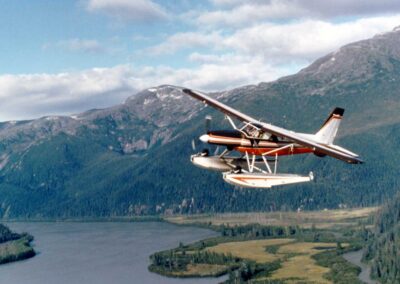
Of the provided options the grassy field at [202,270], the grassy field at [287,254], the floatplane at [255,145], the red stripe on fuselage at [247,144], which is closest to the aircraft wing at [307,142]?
the floatplane at [255,145]

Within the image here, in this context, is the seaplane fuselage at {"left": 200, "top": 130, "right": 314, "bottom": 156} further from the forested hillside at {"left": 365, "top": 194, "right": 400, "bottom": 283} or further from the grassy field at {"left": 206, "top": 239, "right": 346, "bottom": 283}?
the forested hillside at {"left": 365, "top": 194, "right": 400, "bottom": 283}

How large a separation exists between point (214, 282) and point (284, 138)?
92781 millimetres

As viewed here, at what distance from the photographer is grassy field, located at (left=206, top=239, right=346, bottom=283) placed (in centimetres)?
13076

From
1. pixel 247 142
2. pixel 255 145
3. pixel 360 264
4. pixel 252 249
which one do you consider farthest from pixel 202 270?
pixel 247 142

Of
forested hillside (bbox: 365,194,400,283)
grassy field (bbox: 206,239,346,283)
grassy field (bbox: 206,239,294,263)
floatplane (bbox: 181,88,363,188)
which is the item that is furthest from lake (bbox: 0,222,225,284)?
floatplane (bbox: 181,88,363,188)

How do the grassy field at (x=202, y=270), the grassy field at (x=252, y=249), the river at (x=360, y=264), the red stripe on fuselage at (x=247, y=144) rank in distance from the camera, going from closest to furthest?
the red stripe on fuselage at (x=247, y=144) < the river at (x=360, y=264) < the grassy field at (x=202, y=270) < the grassy field at (x=252, y=249)

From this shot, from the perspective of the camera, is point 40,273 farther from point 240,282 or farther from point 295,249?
point 295,249

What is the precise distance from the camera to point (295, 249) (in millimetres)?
170125

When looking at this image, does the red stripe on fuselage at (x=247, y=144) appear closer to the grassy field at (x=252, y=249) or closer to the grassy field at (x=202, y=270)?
the grassy field at (x=202, y=270)

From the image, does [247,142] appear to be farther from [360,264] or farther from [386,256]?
[360,264]

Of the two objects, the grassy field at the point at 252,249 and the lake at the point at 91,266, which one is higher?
the lake at the point at 91,266

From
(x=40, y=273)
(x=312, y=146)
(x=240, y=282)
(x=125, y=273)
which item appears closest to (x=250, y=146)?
(x=312, y=146)

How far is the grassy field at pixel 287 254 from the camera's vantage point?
130762 mm

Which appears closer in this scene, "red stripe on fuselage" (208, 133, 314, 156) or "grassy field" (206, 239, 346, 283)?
"red stripe on fuselage" (208, 133, 314, 156)
